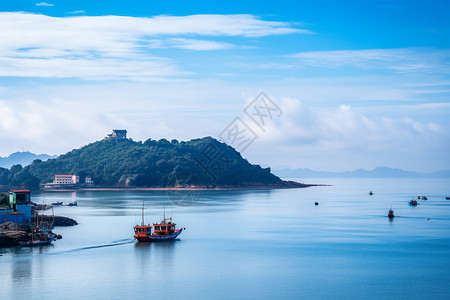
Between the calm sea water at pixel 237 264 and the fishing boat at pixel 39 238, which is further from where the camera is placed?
the fishing boat at pixel 39 238

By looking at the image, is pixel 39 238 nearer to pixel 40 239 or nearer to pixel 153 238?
pixel 40 239

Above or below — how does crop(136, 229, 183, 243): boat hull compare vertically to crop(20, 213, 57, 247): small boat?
below

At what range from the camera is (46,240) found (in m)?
75.0

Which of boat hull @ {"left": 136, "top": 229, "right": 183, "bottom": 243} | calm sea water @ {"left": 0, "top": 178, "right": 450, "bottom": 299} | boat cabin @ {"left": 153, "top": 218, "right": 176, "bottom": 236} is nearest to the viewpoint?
calm sea water @ {"left": 0, "top": 178, "right": 450, "bottom": 299}

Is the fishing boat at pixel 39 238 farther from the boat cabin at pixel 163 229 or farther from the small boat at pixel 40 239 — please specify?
the boat cabin at pixel 163 229

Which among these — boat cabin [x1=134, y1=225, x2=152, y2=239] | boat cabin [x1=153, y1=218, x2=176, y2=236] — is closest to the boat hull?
boat cabin [x1=134, y1=225, x2=152, y2=239]

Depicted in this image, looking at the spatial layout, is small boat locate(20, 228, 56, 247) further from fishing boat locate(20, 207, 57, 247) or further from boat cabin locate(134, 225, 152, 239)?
boat cabin locate(134, 225, 152, 239)

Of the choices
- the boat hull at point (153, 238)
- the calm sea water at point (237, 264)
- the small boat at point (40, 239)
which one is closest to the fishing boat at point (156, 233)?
the boat hull at point (153, 238)

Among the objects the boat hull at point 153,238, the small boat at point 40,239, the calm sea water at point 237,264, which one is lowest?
the calm sea water at point 237,264

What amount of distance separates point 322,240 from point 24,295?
49.7m

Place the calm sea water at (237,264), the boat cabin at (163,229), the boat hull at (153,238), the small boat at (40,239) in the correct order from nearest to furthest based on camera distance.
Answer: the calm sea water at (237,264) → the small boat at (40,239) → the boat hull at (153,238) → the boat cabin at (163,229)

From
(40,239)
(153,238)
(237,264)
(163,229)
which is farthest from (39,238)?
(237,264)

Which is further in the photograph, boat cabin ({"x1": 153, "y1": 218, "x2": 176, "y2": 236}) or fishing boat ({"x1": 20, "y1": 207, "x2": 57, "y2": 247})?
boat cabin ({"x1": 153, "y1": 218, "x2": 176, "y2": 236})

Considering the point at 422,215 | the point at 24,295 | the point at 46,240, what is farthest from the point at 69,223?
the point at 422,215
